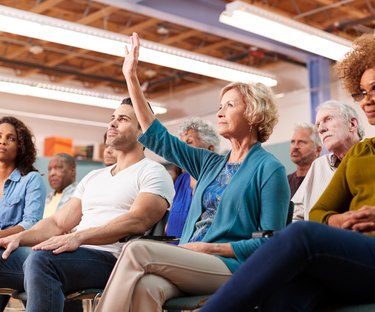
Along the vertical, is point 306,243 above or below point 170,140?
below

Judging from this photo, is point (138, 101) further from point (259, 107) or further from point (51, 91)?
point (51, 91)

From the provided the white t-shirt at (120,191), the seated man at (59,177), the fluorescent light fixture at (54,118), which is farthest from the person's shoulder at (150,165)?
the fluorescent light fixture at (54,118)

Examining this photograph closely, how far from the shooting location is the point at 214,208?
205cm

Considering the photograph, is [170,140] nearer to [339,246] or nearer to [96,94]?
[339,246]

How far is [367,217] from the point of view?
156cm

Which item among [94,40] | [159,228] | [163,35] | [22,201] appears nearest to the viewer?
[159,228]

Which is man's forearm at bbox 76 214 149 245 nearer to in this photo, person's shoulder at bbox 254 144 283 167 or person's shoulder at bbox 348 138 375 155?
person's shoulder at bbox 254 144 283 167

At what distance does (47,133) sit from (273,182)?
869 cm

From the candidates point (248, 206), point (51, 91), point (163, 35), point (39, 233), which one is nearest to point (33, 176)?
point (39, 233)

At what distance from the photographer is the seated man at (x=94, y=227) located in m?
2.07

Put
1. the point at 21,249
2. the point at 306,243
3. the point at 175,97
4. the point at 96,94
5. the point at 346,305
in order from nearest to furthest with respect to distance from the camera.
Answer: the point at 306,243
the point at 346,305
the point at 21,249
the point at 96,94
the point at 175,97

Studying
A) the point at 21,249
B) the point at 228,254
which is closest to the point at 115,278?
the point at 228,254

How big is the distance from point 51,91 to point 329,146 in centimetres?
545

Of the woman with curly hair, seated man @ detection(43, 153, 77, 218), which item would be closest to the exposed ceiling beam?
seated man @ detection(43, 153, 77, 218)
